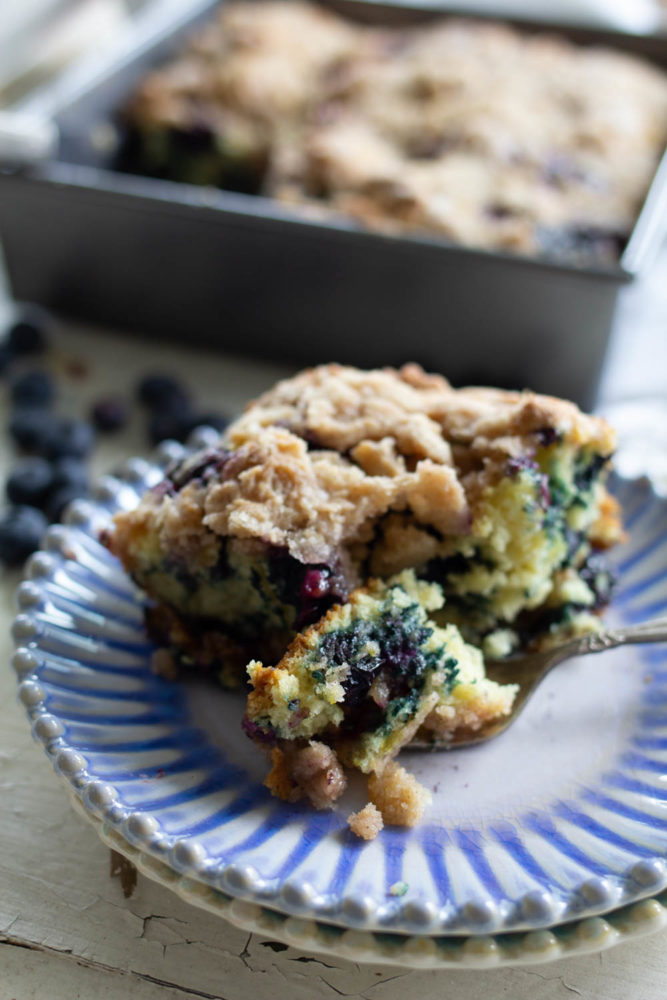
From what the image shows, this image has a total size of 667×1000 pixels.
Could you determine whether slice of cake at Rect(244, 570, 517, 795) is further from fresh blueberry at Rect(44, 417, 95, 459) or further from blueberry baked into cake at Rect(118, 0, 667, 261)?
blueberry baked into cake at Rect(118, 0, 667, 261)

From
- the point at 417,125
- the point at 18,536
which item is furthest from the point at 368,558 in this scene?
the point at 417,125

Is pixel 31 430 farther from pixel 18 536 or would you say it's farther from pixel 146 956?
pixel 146 956

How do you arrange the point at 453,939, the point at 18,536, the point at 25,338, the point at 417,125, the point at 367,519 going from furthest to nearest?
1. the point at 417,125
2. the point at 25,338
3. the point at 18,536
4. the point at 367,519
5. the point at 453,939

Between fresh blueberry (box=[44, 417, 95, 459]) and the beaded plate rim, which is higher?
the beaded plate rim

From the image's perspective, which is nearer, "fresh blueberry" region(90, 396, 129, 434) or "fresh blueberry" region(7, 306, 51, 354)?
"fresh blueberry" region(90, 396, 129, 434)

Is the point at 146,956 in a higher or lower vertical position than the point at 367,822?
lower

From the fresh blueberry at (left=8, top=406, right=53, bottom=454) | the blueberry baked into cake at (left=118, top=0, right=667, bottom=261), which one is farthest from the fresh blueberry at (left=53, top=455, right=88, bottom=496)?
the blueberry baked into cake at (left=118, top=0, right=667, bottom=261)

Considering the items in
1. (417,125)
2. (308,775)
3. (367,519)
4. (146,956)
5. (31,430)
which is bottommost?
(146,956)

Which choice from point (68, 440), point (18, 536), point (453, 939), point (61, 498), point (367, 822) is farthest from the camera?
point (68, 440)

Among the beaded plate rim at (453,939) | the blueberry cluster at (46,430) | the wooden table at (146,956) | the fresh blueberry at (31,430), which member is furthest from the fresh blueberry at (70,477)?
the beaded plate rim at (453,939)
